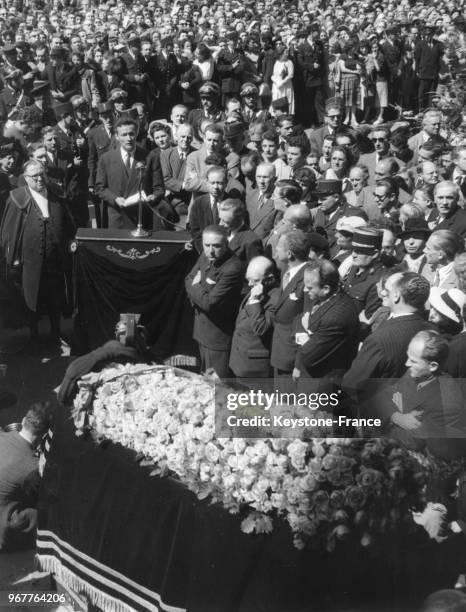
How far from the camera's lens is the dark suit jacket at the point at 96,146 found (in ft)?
33.6

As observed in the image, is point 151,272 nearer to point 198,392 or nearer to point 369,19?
point 198,392

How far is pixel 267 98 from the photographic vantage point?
16703mm

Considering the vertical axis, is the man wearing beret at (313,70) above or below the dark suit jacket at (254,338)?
below

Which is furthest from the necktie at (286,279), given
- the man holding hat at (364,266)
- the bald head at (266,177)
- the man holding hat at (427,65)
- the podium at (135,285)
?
the man holding hat at (427,65)

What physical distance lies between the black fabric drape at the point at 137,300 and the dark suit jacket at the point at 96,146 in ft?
7.80

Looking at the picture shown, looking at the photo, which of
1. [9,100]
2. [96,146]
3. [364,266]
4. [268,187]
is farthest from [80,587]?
[9,100]

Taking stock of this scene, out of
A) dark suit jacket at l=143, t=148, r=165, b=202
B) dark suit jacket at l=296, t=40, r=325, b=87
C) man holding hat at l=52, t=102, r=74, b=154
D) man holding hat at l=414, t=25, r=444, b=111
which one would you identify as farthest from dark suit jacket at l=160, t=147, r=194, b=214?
man holding hat at l=414, t=25, r=444, b=111

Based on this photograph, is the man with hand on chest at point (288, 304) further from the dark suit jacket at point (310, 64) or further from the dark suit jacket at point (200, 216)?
the dark suit jacket at point (310, 64)

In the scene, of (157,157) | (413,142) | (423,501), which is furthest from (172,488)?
(413,142)

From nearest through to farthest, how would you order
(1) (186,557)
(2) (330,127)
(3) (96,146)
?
(1) (186,557) < (3) (96,146) < (2) (330,127)

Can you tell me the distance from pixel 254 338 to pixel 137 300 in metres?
1.73

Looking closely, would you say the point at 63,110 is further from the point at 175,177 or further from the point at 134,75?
the point at 134,75

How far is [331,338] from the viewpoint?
18.5 ft

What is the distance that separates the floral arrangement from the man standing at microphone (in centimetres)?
465
